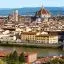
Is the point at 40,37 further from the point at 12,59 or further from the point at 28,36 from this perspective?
the point at 12,59

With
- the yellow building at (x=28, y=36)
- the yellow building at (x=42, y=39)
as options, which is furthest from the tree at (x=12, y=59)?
the yellow building at (x=28, y=36)

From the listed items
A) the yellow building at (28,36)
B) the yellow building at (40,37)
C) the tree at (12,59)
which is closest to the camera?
the tree at (12,59)

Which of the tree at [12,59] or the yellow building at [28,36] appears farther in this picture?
the yellow building at [28,36]

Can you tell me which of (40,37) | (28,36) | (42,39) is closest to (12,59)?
(42,39)

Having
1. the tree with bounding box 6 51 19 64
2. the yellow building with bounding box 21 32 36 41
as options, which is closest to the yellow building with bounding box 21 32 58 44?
the yellow building with bounding box 21 32 36 41

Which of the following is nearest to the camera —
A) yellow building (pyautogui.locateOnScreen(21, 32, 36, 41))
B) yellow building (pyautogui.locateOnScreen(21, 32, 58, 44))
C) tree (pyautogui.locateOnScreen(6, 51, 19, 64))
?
tree (pyautogui.locateOnScreen(6, 51, 19, 64))

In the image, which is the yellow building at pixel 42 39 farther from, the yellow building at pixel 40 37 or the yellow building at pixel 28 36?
the yellow building at pixel 28 36

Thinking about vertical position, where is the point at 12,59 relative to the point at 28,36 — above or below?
above

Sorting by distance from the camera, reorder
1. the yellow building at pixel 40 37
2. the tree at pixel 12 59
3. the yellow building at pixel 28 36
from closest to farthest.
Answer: the tree at pixel 12 59 → the yellow building at pixel 40 37 → the yellow building at pixel 28 36

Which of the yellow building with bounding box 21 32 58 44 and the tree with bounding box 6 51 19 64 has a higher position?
the tree with bounding box 6 51 19 64

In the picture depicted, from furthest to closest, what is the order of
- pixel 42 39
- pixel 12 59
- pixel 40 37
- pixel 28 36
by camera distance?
1. pixel 28 36
2. pixel 40 37
3. pixel 42 39
4. pixel 12 59

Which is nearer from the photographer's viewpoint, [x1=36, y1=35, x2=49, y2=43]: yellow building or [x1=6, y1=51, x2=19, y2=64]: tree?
[x1=6, y1=51, x2=19, y2=64]: tree

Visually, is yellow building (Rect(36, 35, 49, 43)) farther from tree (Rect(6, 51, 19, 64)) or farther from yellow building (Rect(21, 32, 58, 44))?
tree (Rect(6, 51, 19, 64))
